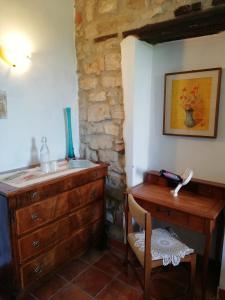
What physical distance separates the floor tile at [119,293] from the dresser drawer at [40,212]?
2.35 feet

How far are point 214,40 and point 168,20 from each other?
1.33 ft

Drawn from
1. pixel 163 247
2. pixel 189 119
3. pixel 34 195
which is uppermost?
pixel 189 119

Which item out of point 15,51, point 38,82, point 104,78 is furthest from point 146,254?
point 15,51

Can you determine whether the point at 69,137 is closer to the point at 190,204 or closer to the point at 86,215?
the point at 86,215

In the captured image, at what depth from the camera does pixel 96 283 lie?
1923mm

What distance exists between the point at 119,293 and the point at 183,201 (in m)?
0.90

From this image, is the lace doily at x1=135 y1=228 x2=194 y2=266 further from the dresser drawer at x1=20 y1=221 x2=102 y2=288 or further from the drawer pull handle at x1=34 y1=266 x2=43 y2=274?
the drawer pull handle at x1=34 y1=266 x2=43 y2=274

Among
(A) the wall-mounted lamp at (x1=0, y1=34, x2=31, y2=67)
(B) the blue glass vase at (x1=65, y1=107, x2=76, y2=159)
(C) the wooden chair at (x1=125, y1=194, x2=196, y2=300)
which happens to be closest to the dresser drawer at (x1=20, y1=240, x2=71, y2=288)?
(C) the wooden chair at (x1=125, y1=194, x2=196, y2=300)

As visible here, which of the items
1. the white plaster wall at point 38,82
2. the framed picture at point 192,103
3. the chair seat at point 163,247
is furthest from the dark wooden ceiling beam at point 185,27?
the chair seat at point 163,247

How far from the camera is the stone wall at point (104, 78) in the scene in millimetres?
2008

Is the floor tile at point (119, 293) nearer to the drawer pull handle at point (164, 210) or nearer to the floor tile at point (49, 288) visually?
the floor tile at point (49, 288)

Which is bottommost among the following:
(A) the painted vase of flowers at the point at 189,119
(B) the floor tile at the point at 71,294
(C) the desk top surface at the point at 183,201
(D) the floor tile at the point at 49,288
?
(B) the floor tile at the point at 71,294

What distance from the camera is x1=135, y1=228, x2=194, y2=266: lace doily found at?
1574 mm

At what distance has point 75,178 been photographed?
190 centimetres
